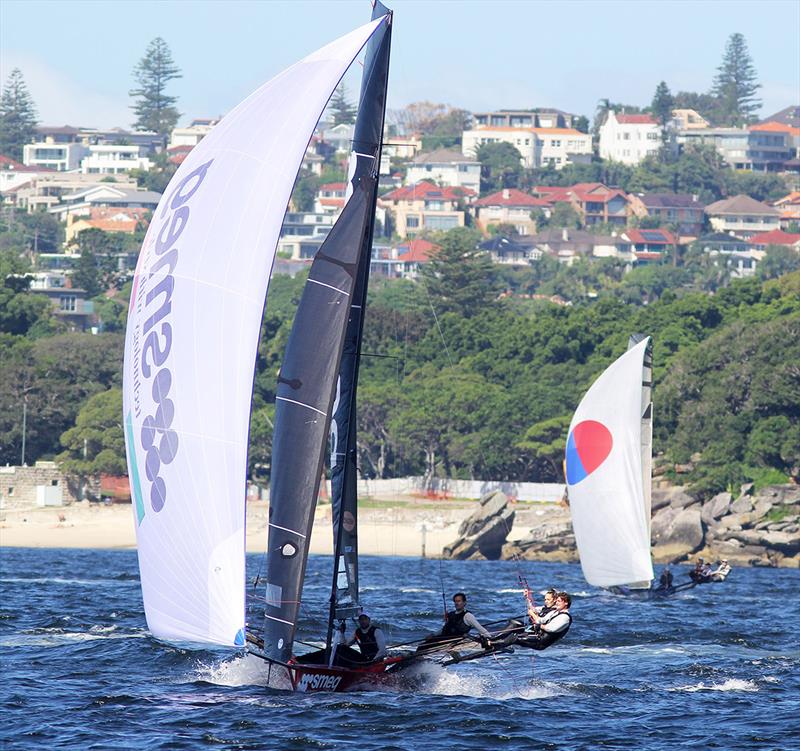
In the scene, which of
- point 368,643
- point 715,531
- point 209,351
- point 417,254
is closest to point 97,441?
point 715,531

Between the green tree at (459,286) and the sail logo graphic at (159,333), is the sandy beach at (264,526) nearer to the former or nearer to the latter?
the green tree at (459,286)

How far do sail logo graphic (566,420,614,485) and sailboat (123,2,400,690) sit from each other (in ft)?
62.2

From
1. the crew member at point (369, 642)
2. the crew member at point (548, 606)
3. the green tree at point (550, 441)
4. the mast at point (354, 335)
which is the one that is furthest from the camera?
the green tree at point (550, 441)

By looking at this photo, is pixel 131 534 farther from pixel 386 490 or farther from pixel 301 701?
pixel 301 701

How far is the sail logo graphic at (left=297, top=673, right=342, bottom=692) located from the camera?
22.8m

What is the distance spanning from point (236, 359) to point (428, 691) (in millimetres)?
5703

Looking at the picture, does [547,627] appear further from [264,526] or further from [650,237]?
[650,237]

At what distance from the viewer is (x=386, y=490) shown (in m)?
77.9

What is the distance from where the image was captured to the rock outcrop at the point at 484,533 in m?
62.3

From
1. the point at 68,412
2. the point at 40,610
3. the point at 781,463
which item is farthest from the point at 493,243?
the point at 40,610

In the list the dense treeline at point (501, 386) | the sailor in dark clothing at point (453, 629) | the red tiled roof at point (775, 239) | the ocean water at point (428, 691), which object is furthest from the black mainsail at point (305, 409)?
the red tiled roof at point (775, 239)

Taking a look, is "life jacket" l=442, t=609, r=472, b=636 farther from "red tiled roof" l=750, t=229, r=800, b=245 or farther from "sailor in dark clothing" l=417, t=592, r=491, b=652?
"red tiled roof" l=750, t=229, r=800, b=245

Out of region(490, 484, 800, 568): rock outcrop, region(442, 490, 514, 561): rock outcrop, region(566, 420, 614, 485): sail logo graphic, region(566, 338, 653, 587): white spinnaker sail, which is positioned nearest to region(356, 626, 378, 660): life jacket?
region(566, 338, 653, 587): white spinnaker sail

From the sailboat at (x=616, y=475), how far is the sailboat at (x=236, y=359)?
739 inches
